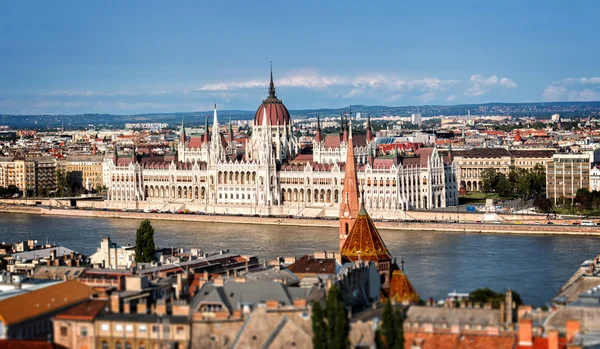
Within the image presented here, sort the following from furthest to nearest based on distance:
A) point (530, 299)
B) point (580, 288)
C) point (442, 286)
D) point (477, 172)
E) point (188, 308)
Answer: point (477, 172) → point (442, 286) → point (530, 299) → point (580, 288) → point (188, 308)

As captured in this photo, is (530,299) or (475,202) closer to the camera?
(530,299)

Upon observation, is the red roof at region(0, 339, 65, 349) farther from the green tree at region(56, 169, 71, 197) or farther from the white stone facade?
the green tree at region(56, 169, 71, 197)

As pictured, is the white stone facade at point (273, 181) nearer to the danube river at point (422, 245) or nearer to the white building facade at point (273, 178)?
the white building facade at point (273, 178)

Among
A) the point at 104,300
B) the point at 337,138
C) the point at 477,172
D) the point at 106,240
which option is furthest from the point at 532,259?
the point at 477,172

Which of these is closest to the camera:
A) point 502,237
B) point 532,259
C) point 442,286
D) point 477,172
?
point 442,286

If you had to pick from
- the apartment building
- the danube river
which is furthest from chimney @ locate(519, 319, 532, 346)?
the apartment building

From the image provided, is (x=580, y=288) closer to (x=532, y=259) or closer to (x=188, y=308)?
(x=188, y=308)

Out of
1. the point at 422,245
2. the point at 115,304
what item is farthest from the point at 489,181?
the point at 115,304
